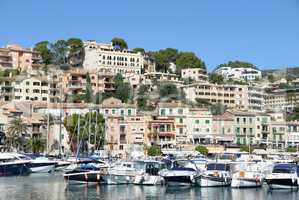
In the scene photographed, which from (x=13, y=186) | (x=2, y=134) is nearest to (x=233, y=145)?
(x=2, y=134)

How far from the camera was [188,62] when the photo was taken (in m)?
132

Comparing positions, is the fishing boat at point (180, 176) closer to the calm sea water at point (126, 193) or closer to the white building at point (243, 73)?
the calm sea water at point (126, 193)

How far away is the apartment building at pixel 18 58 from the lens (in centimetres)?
11169

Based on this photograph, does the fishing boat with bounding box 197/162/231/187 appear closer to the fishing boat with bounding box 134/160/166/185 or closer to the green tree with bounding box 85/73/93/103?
the fishing boat with bounding box 134/160/166/185

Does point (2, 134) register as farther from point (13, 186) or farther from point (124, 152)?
point (13, 186)

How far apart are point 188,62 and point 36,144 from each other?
59.8 metres

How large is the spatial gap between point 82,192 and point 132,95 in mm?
59525

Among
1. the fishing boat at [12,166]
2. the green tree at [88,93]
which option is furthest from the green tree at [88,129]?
the green tree at [88,93]

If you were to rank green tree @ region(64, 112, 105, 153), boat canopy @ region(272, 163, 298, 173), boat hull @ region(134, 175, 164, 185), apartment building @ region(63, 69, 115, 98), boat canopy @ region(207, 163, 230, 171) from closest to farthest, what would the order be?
boat canopy @ region(272, 163, 298, 173) < boat hull @ region(134, 175, 164, 185) < boat canopy @ region(207, 163, 230, 171) < green tree @ region(64, 112, 105, 153) < apartment building @ region(63, 69, 115, 98)

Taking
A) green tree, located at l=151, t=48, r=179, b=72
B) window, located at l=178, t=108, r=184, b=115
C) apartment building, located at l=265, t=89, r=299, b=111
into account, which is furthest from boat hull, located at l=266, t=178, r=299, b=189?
green tree, located at l=151, t=48, r=179, b=72

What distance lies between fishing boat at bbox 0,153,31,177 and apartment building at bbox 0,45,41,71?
53306mm

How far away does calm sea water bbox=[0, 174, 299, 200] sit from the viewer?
4035 centimetres

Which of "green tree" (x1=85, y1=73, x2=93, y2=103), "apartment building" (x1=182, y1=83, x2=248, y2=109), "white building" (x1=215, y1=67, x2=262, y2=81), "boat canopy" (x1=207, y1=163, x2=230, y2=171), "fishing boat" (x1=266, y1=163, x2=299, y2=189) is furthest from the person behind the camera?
"white building" (x1=215, y1=67, x2=262, y2=81)

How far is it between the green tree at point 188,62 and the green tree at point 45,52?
2592 cm
